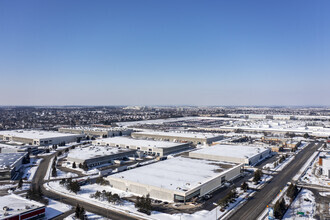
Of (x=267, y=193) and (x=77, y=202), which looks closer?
(x=77, y=202)

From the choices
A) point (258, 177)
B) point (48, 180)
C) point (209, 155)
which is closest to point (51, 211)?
point (48, 180)

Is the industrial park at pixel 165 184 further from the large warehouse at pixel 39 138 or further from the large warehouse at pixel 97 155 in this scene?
the large warehouse at pixel 39 138

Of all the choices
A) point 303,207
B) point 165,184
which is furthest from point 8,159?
point 303,207

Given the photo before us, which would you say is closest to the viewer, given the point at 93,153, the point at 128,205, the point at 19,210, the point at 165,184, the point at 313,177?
the point at 19,210

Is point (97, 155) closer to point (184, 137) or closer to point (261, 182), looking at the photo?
point (261, 182)

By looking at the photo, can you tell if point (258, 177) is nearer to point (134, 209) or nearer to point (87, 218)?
point (134, 209)

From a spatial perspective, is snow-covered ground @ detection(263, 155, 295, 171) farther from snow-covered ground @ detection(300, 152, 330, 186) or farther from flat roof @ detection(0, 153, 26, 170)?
flat roof @ detection(0, 153, 26, 170)

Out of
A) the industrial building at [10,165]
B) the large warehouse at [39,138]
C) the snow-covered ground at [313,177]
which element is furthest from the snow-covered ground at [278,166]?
the large warehouse at [39,138]
